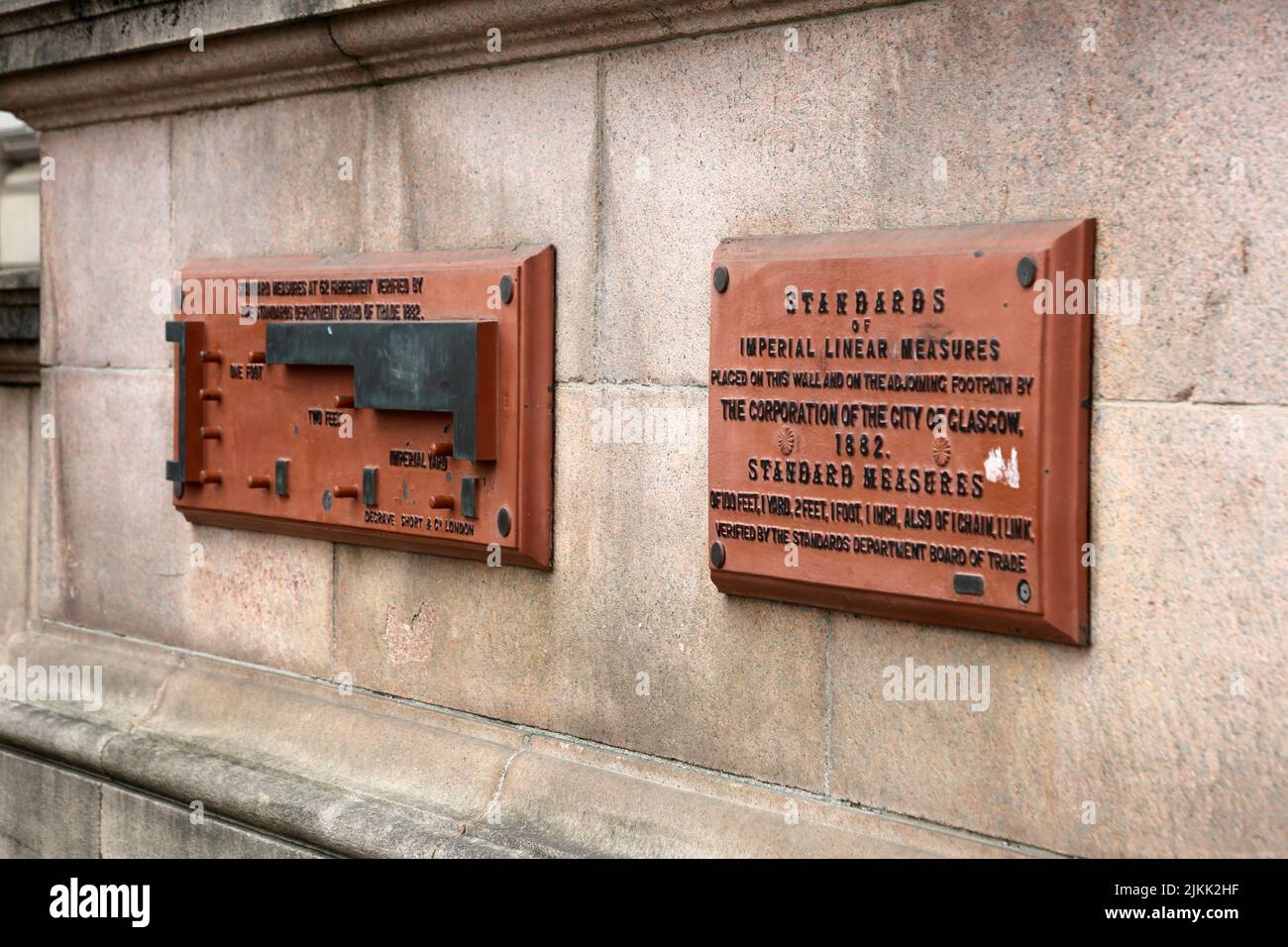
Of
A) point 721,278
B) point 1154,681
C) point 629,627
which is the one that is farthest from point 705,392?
point 1154,681

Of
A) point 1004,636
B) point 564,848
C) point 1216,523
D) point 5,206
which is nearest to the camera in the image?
point 1216,523

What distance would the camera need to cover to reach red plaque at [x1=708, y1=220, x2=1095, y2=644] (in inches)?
143

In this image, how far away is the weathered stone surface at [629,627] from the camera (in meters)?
4.39

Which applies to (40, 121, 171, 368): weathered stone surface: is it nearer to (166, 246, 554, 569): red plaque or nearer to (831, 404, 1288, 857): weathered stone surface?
(166, 246, 554, 569): red plaque

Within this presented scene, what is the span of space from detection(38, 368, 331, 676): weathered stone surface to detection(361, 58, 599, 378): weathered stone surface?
130 centimetres

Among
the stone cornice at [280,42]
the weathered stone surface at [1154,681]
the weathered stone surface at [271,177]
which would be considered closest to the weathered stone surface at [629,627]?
the weathered stone surface at [1154,681]

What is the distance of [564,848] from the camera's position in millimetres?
4699

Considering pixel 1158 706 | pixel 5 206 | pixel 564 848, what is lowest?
pixel 564 848

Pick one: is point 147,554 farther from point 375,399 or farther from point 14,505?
point 375,399

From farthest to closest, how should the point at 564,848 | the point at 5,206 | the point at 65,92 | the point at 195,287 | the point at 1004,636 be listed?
the point at 5,206
the point at 65,92
the point at 195,287
the point at 564,848
the point at 1004,636

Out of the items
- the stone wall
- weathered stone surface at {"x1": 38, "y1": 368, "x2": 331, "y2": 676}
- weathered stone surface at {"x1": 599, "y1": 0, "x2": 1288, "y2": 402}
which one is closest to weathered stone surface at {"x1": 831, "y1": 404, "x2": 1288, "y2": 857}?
the stone wall

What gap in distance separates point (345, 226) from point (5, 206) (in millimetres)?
3368

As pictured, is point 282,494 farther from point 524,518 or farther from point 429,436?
point 524,518
